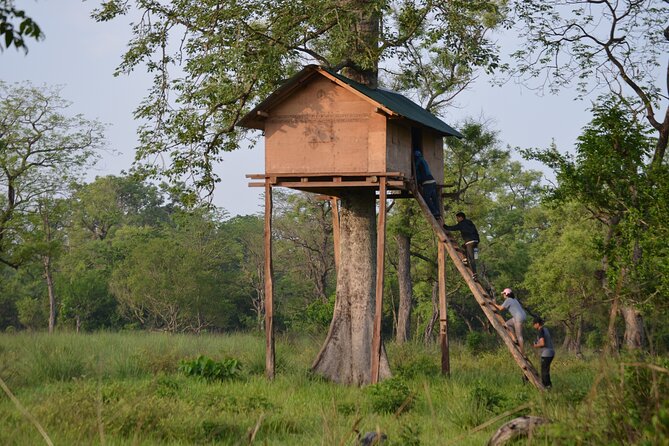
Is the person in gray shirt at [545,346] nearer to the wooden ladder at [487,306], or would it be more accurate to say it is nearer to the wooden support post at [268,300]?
the wooden ladder at [487,306]

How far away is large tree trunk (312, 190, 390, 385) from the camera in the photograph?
20.4m

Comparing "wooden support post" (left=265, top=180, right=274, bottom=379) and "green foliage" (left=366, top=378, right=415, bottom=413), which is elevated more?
"wooden support post" (left=265, top=180, right=274, bottom=379)

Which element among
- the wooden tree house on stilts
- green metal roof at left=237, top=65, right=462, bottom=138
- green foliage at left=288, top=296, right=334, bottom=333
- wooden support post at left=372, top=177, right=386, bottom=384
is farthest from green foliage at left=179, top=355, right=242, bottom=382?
green foliage at left=288, top=296, right=334, bottom=333

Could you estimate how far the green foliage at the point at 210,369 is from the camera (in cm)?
1797

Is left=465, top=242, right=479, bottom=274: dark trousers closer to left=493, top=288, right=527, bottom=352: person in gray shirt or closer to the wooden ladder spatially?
the wooden ladder

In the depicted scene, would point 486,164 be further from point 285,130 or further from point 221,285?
point 221,285

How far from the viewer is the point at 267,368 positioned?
19047 mm

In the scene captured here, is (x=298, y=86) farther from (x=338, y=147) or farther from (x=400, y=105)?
(x=400, y=105)

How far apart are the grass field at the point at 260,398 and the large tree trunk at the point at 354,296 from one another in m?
0.93

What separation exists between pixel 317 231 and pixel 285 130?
28.8m

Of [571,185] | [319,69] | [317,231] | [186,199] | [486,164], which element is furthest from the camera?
[317,231]

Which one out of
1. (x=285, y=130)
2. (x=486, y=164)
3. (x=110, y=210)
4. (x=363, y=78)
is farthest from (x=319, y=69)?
(x=110, y=210)

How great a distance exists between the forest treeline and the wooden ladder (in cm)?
319

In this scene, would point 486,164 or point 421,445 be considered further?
point 486,164
